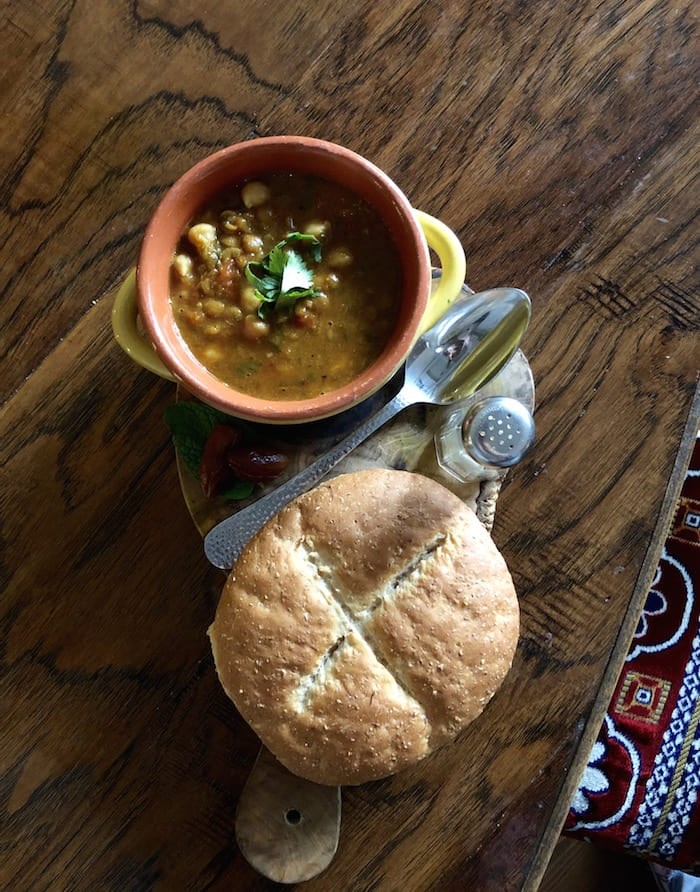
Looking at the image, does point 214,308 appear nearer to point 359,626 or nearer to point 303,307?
point 303,307

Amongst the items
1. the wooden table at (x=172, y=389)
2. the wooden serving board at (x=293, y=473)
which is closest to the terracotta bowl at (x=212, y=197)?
the wooden serving board at (x=293, y=473)

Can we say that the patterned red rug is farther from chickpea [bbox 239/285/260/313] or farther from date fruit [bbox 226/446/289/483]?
chickpea [bbox 239/285/260/313]

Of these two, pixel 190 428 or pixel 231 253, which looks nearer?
pixel 231 253

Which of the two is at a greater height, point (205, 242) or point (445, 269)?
point (445, 269)

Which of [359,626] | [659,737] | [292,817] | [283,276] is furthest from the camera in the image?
[659,737]

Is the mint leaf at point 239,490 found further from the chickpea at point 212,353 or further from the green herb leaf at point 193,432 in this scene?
the chickpea at point 212,353

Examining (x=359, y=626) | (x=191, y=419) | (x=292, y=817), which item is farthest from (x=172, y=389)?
(x=292, y=817)
